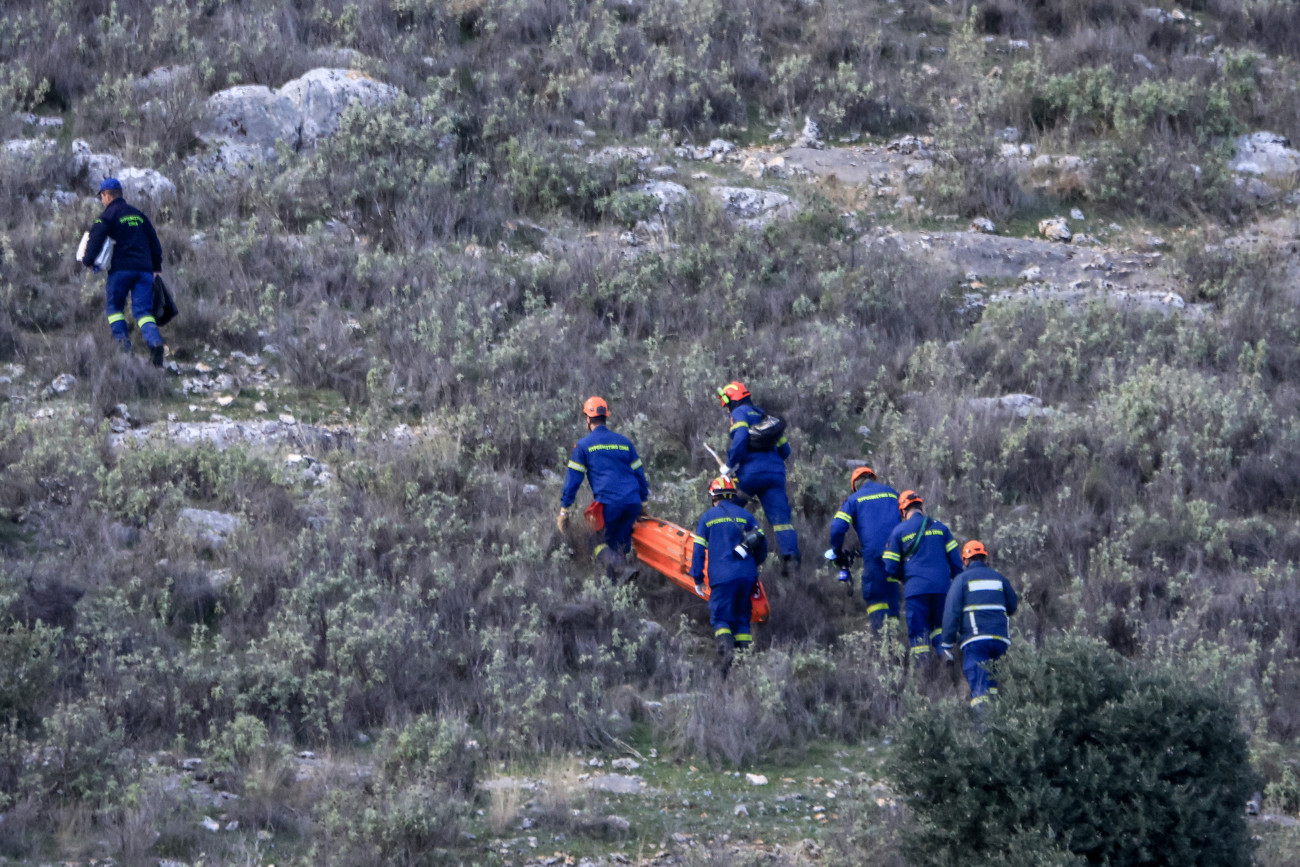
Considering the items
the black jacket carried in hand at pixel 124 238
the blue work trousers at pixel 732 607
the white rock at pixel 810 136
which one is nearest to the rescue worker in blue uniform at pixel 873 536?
the blue work trousers at pixel 732 607

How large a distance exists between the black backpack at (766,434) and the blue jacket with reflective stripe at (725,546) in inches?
45.1

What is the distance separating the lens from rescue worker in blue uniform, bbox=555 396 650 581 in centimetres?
1040

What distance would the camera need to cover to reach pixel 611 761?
8312 mm

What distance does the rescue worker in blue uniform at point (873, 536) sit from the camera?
33.3 feet

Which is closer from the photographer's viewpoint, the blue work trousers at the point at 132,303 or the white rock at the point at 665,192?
the blue work trousers at the point at 132,303

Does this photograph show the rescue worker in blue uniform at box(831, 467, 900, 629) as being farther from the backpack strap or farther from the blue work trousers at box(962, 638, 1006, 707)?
the blue work trousers at box(962, 638, 1006, 707)

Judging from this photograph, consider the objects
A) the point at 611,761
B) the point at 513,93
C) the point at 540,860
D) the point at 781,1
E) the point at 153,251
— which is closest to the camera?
the point at 540,860

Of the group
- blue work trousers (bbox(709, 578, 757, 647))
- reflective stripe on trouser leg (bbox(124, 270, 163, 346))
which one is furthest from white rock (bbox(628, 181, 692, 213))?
blue work trousers (bbox(709, 578, 757, 647))

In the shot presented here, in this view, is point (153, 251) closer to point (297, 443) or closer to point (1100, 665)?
point (297, 443)

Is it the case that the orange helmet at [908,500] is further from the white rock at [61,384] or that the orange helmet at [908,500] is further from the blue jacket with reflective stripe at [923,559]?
the white rock at [61,384]

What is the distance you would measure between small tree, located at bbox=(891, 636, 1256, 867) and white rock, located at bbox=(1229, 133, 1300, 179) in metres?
13.4

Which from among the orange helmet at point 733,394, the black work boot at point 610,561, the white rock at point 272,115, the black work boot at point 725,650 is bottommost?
the black work boot at point 725,650

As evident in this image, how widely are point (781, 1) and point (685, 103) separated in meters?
4.06

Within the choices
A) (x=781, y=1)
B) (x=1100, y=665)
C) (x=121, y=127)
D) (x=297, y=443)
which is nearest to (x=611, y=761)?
(x=1100, y=665)
